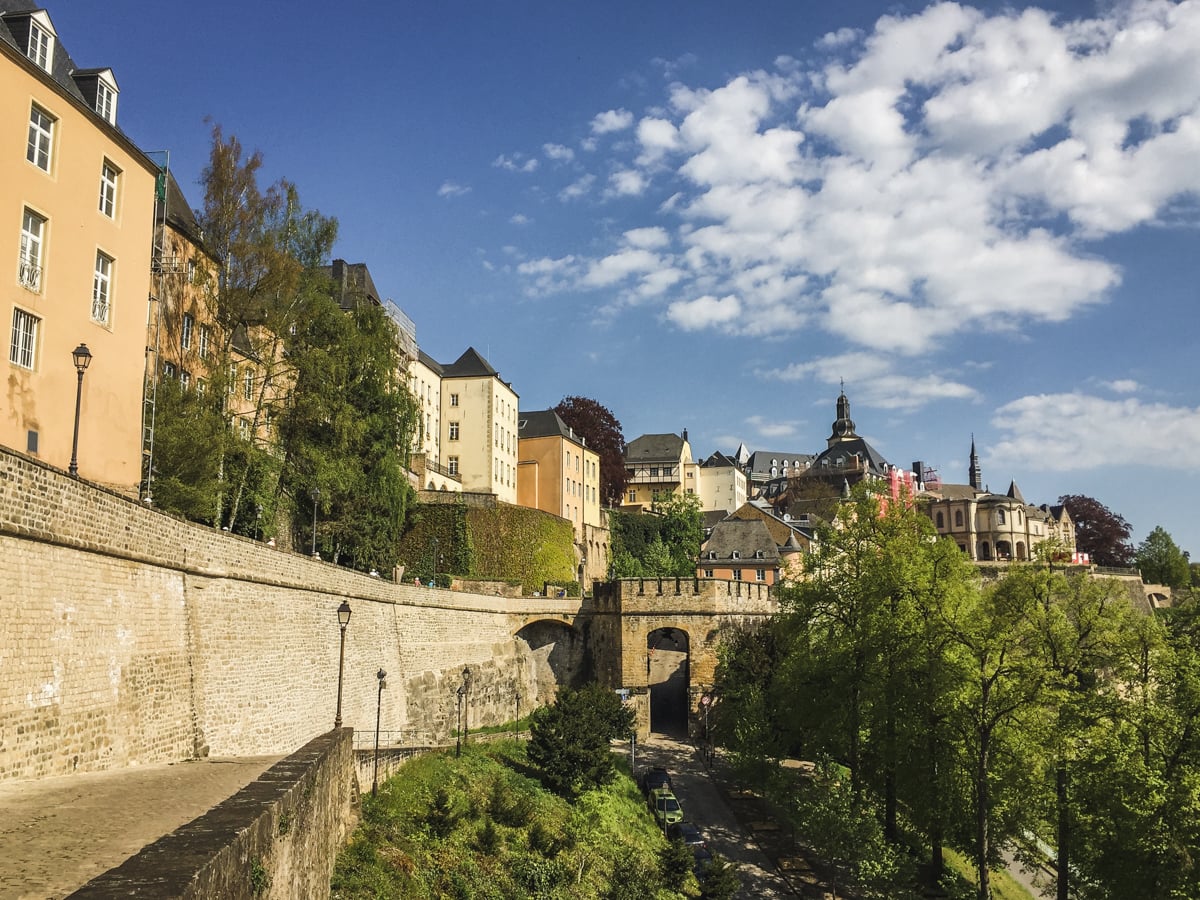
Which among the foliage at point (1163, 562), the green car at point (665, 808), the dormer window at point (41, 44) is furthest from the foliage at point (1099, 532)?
the dormer window at point (41, 44)

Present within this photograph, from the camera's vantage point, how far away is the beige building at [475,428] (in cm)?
6109

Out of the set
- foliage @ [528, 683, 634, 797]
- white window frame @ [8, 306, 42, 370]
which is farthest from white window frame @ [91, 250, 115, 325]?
foliage @ [528, 683, 634, 797]

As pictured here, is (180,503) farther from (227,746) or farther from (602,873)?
(602,873)

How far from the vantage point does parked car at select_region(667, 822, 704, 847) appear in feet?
87.7

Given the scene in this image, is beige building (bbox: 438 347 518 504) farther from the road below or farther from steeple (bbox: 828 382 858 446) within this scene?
steeple (bbox: 828 382 858 446)

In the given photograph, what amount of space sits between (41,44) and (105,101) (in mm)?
2267

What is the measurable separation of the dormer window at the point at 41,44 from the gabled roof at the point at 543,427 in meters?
47.2

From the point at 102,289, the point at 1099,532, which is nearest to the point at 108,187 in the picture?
the point at 102,289

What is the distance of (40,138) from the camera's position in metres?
19.4

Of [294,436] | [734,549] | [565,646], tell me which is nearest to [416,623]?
[294,436]

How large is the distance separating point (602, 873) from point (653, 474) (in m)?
82.8

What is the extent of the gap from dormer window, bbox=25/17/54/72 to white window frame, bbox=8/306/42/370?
5.81 meters

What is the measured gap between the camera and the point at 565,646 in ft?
143

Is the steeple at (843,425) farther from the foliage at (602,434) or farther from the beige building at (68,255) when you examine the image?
the beige building at (68,255)
